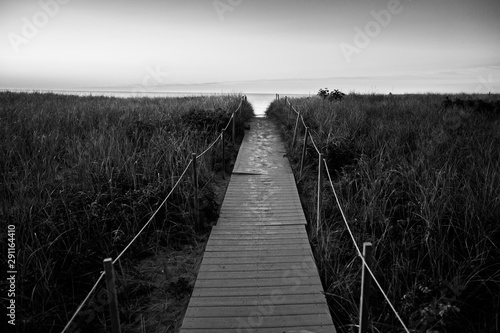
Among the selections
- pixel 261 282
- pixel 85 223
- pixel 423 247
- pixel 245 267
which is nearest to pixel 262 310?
pixel 261 282

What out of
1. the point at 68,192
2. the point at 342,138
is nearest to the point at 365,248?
the point at 68,192

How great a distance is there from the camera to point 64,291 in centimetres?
339

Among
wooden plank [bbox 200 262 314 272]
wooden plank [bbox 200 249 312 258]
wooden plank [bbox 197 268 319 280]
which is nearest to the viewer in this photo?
wooden plank [bbox 197 268 319 280]

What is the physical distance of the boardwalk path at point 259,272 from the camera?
303 cm

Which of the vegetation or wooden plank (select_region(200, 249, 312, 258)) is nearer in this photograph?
wooden plank (select_region(200, 249, 312, 258))

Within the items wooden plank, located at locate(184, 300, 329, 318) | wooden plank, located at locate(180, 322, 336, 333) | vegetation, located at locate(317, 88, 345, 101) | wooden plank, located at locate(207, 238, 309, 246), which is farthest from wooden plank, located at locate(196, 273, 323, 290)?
vegetation, located at locate(317, 88, 345, 101)

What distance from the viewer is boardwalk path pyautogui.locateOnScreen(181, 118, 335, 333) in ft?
9.93

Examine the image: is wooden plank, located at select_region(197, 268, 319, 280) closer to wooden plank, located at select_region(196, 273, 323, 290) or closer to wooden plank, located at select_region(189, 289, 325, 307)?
wooden plank, located at select_region(196, 273, 323, 290)

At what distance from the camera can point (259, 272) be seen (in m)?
3.82

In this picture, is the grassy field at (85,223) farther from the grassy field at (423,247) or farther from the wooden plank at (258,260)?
the grassy field at (423,247)

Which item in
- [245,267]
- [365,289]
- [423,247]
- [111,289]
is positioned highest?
[111,289]

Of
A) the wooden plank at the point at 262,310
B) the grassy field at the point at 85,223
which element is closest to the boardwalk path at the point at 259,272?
the wooden plank at the point at 262,310

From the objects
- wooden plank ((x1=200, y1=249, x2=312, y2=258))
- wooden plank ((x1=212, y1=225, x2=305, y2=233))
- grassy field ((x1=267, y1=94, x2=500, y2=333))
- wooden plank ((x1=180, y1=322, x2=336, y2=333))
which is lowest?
wooden plank ((x1=180, y1=322, x2=336, y2=333))

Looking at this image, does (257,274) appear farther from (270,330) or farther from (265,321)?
(270,330)
